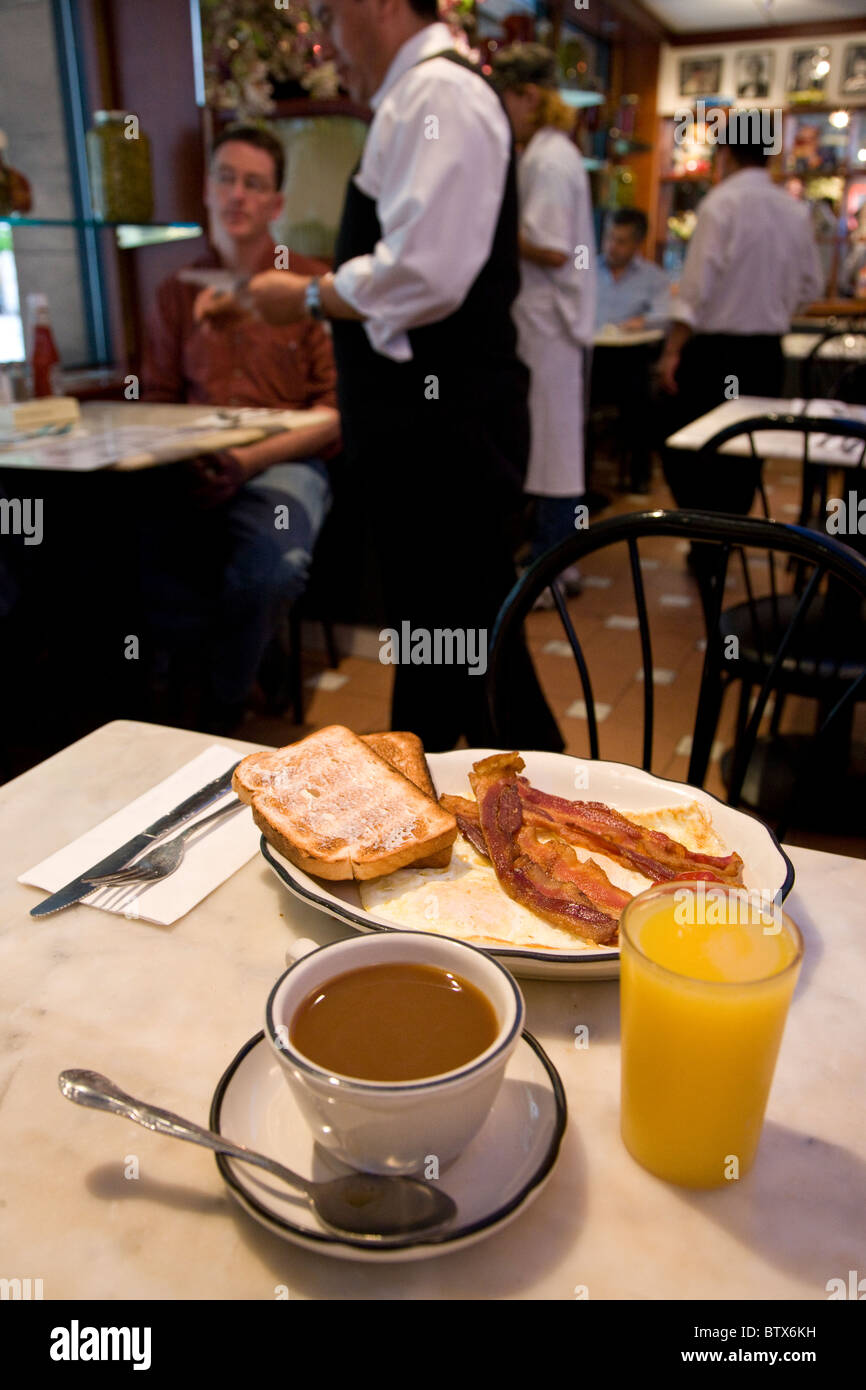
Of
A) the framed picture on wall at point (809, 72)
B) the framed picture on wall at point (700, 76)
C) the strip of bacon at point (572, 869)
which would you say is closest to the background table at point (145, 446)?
the strip of bacon at point (572, 869)

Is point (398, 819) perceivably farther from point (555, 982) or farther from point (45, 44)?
point (45, 44)

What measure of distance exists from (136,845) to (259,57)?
13.7 feet

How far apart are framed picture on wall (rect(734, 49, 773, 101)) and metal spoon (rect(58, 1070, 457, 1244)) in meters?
11.3

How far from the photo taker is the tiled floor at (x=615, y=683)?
3100 millimetres

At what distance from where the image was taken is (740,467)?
3.56 m

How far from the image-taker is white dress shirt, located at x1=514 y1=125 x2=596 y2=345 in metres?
3.55

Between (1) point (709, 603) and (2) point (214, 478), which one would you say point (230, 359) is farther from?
(1) point (709, 603)

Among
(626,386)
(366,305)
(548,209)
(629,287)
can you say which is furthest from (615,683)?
(629,287)

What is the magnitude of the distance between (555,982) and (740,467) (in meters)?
3.15

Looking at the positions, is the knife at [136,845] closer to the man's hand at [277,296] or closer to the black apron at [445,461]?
the black apron at [445,461]

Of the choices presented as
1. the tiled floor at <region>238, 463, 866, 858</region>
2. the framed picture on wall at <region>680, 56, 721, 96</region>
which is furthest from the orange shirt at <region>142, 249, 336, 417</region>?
the framed picture on wall at <region>680, 56, 721, 96</region>

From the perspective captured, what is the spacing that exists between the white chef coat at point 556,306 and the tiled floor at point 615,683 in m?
0.62

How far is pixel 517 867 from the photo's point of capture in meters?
0.82
